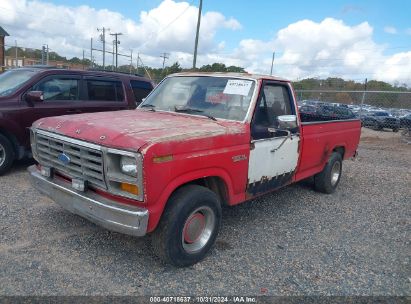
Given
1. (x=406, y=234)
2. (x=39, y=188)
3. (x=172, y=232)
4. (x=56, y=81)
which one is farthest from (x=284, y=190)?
(x=56, y=81)

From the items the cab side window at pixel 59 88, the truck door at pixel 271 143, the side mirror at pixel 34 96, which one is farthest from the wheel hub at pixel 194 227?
the cab side window at pixel 59 88

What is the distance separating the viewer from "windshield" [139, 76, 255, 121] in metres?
4.26

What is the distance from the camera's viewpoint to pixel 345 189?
272 inches

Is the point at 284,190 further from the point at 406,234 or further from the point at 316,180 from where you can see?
the point at 406,234

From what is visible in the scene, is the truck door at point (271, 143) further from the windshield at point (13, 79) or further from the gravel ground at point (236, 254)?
the windshield at point (13, 79)

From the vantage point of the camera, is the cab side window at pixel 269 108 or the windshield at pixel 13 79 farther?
the windshield at pixel 13 79

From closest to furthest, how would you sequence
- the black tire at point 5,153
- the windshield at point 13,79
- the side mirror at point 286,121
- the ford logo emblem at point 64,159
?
1. the ford logo emblem at point 64,159
2. the side mirror at point 286,121
3. the black tire at point 5,153
4. the windshield at point 13,79

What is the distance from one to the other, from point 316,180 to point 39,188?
4.47 m

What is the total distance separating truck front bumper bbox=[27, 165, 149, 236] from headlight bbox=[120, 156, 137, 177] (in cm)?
31

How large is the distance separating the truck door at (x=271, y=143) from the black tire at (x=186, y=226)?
0.68 meters

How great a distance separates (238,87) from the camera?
4.39 m

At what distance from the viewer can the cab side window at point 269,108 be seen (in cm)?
419

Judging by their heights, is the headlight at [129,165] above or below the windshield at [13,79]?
below

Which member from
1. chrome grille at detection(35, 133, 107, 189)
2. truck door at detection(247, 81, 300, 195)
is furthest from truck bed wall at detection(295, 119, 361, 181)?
chrome grille at detection(35, 133, 107, 189)
